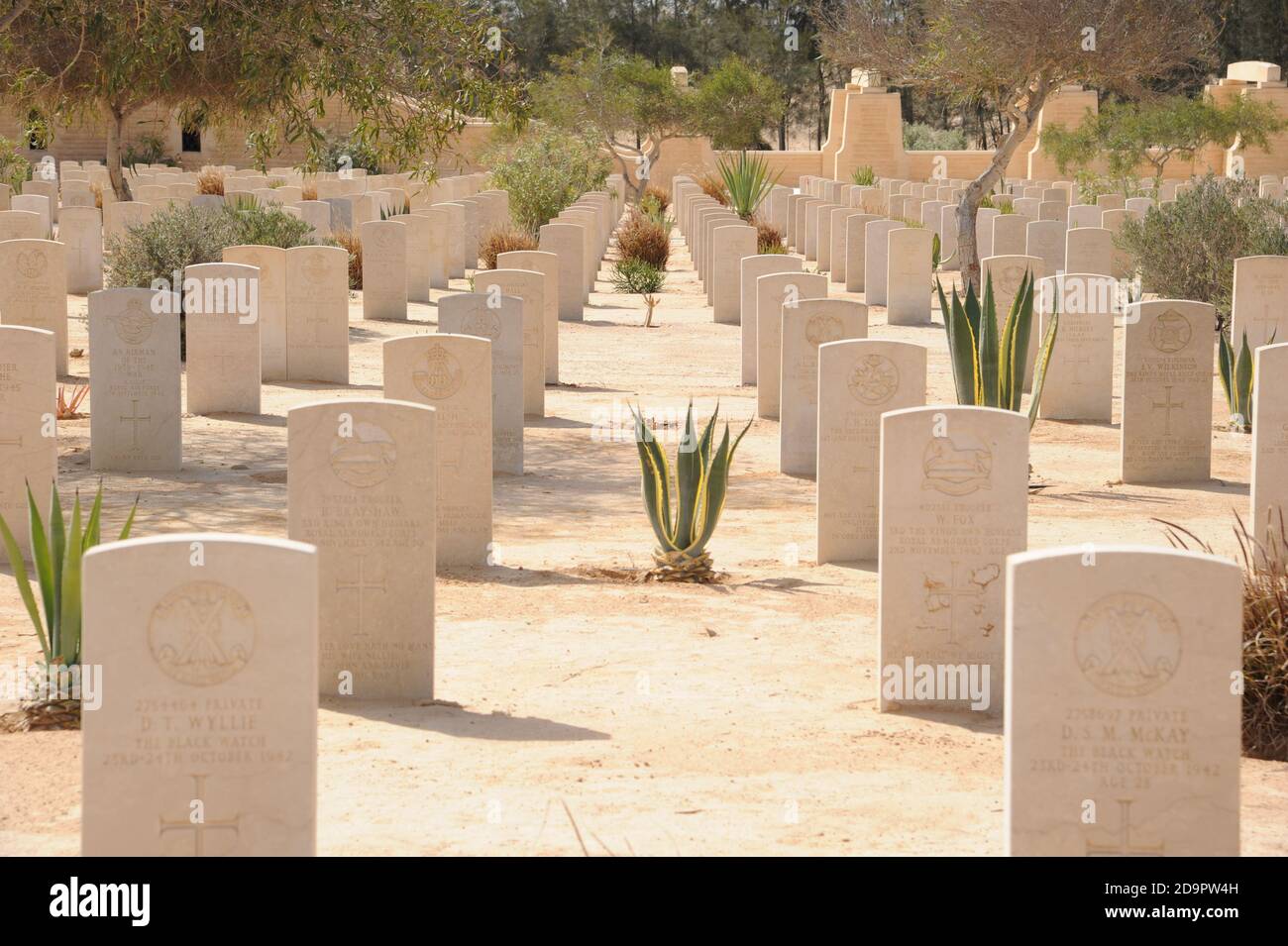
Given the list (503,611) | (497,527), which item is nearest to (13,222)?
(497,527)

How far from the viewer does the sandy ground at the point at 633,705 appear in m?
4.29

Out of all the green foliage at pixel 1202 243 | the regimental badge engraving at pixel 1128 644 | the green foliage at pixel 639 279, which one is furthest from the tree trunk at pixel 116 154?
the regimental badge engraving at pixel 1128 644

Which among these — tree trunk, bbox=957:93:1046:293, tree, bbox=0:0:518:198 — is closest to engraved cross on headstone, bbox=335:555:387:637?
tree, bbox=0:0:518:198

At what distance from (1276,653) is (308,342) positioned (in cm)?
920

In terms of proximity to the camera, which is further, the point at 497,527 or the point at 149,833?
the point at 497,527

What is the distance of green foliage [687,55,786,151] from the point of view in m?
37.9

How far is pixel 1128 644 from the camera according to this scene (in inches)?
144

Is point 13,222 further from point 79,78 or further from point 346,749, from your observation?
point 346,749

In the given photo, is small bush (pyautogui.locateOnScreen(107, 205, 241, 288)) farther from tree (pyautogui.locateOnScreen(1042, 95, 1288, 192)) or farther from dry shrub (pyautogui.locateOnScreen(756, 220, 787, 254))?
tree (pyautogui.locateOnScreen(1042, 95, 1288, 192))

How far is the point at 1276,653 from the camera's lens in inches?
203

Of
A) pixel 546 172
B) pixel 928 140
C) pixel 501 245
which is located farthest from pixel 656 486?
pixel 928 140

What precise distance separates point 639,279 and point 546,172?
17.8 feet

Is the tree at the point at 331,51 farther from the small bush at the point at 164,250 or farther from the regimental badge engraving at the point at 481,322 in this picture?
the small bush at the point at 164,250

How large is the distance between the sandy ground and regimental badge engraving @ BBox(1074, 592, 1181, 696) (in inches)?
27.0
